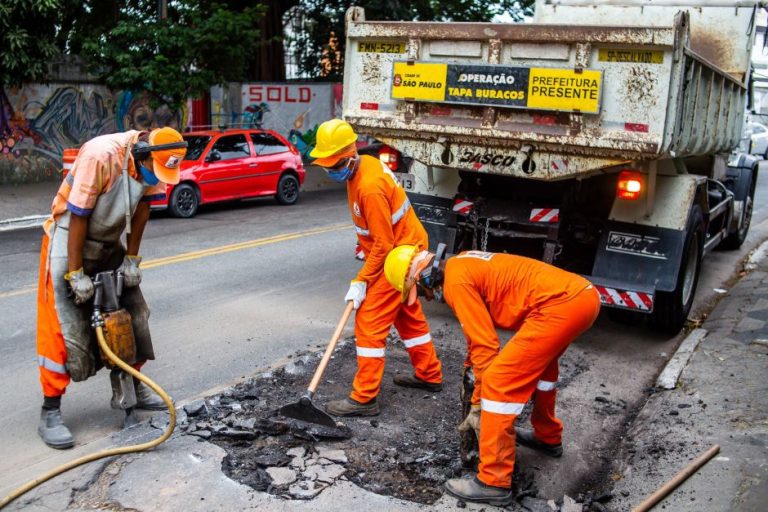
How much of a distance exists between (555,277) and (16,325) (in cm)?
491

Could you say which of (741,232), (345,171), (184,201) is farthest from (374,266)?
(184,201)

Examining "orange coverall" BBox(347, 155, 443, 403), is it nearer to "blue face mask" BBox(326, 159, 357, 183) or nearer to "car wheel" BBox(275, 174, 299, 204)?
"blue face mask" BBox(326, 159, 357, 183)

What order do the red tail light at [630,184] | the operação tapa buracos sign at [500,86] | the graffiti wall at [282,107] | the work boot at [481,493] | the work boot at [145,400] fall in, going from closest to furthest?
1. the work boot at [481,493]
2. the work boot at [145,400]
3. the operação tapa buracos sign at [500,86]
4. the red tail light at [630,184]
5. the graffiti wall at [282,107]

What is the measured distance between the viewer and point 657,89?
20.2ft

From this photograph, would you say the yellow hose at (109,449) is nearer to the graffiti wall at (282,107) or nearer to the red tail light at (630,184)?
the red tail light at (630,184)

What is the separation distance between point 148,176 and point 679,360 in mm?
Answer: 4444

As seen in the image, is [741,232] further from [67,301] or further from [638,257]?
[67,301]

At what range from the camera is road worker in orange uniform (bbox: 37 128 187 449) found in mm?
4566

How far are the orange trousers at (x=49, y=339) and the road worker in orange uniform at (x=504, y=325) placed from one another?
2222mm

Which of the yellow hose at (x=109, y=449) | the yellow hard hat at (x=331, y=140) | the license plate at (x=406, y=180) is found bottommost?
the yellow hose at (x=109, y=449)

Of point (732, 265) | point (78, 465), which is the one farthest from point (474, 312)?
point (732, 265)

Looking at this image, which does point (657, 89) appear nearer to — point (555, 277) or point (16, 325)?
point (555, 277)

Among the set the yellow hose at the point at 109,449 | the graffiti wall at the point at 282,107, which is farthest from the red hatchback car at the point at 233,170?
the yellow hose at the point at 109,449

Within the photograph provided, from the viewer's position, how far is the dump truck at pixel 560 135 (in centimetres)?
627
